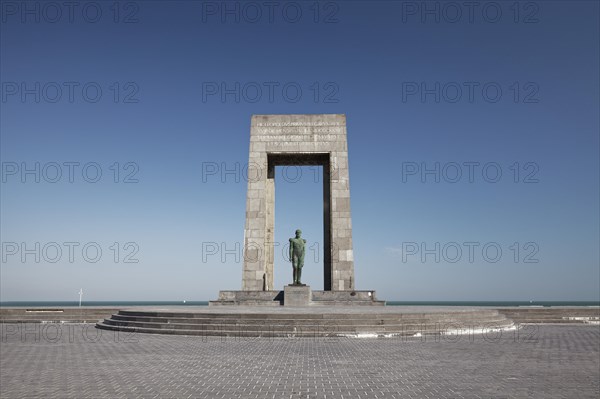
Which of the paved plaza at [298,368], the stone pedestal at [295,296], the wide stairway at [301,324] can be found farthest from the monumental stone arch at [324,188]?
the paved plaza at [298,368]

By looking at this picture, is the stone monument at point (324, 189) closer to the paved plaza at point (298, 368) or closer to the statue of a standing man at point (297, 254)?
the statue of a standing man at point (297, 254)

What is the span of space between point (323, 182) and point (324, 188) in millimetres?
475

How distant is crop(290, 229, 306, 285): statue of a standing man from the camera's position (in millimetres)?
26734

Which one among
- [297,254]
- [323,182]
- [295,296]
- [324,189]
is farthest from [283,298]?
[323,182]

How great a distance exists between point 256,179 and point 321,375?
893 inches

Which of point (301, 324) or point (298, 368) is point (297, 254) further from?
point (298, 368)

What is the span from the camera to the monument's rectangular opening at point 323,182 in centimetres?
3158

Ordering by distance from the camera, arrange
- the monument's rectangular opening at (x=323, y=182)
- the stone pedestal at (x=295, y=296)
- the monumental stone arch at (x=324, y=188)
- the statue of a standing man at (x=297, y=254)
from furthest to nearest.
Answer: the monument's rectangular opening at (x=323, y=182)
the monumental stone arch at (x=324, y=188)
the statue of a standing man at (x=297, y=254)
the stone pedestal at (x=295, y=296)

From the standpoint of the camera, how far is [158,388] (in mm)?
8039

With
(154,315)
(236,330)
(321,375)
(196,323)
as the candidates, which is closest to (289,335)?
(236,330)

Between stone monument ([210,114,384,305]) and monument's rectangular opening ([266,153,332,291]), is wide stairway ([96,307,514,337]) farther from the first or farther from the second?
monument's rectangular opening ([266,153,332,291])

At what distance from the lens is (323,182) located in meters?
33.1

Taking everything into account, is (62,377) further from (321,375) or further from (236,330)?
(236,330)

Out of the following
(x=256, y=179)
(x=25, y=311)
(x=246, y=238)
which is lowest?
(x=25, y=311)
